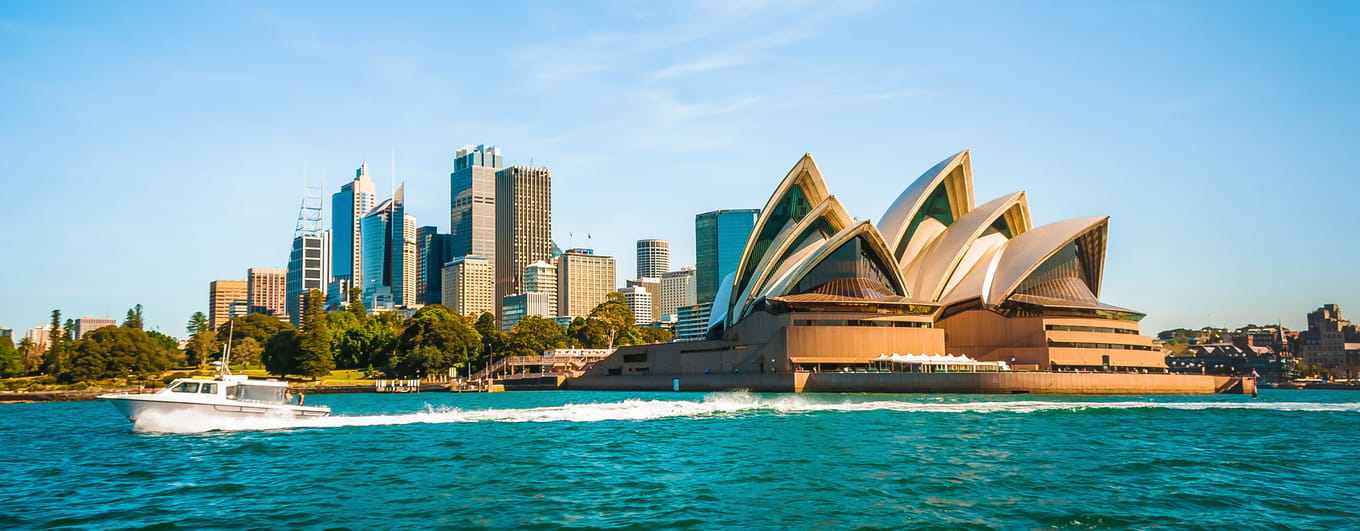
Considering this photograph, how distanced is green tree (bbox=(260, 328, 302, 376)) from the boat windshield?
71.6 meters

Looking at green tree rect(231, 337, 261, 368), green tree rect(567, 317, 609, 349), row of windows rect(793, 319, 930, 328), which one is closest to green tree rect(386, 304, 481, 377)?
green tree rect(231, 337, 261, 368)

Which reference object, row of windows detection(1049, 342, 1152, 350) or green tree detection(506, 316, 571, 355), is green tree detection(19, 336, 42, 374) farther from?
row of windows detection(1049, 342, 1152, 350)

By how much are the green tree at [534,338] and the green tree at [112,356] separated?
40390 mm

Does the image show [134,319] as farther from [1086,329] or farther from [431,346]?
[1086,329]

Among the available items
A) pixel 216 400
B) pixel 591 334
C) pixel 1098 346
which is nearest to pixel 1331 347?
pixel 1098 346

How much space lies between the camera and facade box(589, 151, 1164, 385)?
8444 centimetres

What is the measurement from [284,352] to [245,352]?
68.6ft

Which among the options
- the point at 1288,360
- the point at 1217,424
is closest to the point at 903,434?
the point at 1217,424

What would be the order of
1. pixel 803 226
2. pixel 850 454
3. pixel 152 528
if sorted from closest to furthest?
pixel 152 528 → pixel 850 454 → pixel 803 226

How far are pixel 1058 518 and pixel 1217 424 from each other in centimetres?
2527

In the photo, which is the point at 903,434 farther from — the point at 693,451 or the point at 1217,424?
the point at 1217,424

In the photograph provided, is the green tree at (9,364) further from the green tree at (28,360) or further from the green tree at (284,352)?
the green tree at (284,352)

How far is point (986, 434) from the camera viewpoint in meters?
31.6

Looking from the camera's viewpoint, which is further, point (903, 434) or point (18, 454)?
point (903, 434)
